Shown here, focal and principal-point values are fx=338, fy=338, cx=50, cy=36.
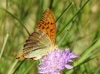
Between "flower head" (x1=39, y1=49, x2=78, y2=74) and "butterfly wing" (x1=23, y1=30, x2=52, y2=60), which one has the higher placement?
"butterfly wing" (x1=23, y1=30, x2=52, y2=60)

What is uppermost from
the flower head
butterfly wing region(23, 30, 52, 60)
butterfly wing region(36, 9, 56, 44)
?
butterfly wing region(36, 9, 56, 44)

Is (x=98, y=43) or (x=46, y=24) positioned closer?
(x=46, y=24)

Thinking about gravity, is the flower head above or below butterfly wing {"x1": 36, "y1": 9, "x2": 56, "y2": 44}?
below

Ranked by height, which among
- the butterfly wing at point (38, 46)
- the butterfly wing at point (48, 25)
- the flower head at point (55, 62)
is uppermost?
the butterfly wing at point (48, 25)

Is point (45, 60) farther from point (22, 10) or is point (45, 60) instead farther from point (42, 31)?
point (22, 10)

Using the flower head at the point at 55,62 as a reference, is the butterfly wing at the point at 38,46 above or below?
above

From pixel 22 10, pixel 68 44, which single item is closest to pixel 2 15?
pixel 22 10
